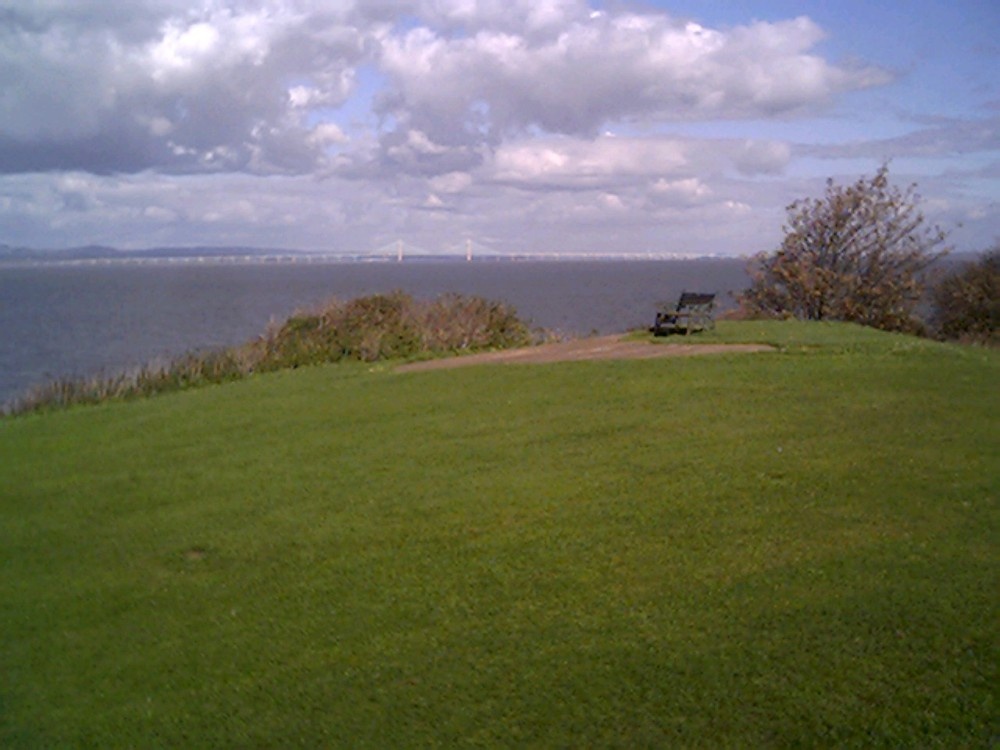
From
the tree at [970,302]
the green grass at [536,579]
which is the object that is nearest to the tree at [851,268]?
the tree at [970,302]

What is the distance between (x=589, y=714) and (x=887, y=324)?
2440cm

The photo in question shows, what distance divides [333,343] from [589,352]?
7878mm

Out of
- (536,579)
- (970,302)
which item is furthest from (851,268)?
(536,579)

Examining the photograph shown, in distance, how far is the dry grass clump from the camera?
68.5 feet

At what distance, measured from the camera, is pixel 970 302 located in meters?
29.9

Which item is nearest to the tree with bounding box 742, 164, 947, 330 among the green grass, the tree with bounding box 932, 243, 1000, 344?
the tree with bounding box 932, 243, 1000, 344

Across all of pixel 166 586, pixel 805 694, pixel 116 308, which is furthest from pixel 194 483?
pixel 116 308

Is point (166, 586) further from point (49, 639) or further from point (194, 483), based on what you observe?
point (194, 483)

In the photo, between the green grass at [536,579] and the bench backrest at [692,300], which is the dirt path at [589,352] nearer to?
the bench backrest at [692,300]

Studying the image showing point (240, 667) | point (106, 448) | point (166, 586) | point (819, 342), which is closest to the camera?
point (240, 667)

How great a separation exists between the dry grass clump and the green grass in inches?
346

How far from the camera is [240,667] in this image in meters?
6.03

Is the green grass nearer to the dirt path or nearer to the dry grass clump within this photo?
the dirt path

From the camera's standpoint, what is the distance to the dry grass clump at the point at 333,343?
2089cm
